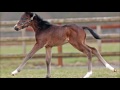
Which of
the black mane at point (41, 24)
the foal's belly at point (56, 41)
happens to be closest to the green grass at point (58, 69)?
the foal's belly at point (56, 41)

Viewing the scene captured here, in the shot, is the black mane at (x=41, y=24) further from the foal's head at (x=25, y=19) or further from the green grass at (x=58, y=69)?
the green grass at (x=58, y=69)

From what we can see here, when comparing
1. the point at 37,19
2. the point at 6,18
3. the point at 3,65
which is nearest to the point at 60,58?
the point at 3,65

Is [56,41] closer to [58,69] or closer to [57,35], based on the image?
[57,35]

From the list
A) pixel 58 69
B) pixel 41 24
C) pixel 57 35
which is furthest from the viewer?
pixel 58 69

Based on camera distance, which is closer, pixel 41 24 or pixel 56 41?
pixel 56 41

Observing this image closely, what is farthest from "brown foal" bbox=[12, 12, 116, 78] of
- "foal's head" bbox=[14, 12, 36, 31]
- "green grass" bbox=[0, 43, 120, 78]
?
"green grass" bbox=[0, 43, 120, 78]

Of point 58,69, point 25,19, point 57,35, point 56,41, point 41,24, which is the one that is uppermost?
point 25,19

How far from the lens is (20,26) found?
22.7 feet

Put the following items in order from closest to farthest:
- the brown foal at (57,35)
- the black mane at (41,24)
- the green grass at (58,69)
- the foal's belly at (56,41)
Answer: the brown foal at (57,35)
the foal's belly at (56,41)
the black mane at (41,24)
the green grass at (58,69)

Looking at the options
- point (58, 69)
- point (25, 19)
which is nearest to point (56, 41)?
point (25, 19)

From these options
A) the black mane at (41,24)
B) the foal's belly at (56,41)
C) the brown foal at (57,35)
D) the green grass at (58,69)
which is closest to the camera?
the brown foal at (57,35)

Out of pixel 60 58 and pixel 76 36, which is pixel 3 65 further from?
pixel 76 36

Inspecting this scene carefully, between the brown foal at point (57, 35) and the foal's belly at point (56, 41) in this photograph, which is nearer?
the brown foal at point (57, 35)

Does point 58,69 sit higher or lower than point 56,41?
lower
